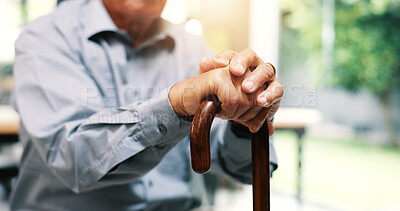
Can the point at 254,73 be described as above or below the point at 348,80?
above

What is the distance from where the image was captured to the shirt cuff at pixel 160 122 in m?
0.41

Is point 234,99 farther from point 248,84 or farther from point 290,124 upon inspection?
point 290,124

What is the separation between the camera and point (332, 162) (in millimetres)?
3559

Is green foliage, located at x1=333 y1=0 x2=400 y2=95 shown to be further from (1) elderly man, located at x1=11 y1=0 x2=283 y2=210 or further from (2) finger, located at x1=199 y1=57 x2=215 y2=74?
(2) finger, located at x1=199 y1=57 x2=215 y2=74

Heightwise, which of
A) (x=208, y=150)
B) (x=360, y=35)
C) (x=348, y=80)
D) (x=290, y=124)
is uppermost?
(x=360, y=35)

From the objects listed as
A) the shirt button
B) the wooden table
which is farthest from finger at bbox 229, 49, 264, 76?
the wooden table

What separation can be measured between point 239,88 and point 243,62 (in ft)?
0.11

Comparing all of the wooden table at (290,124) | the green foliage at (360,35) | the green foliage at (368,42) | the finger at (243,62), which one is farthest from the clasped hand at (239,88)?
the green foliage at (368,42)

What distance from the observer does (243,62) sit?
14.6 inches

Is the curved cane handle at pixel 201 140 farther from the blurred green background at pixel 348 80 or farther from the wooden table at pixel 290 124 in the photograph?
the blurred green background at pixel 348 80

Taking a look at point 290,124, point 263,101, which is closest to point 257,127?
point 263,101

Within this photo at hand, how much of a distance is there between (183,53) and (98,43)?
174 mm

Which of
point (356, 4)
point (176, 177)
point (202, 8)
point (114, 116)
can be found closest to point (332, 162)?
point (356, 4)

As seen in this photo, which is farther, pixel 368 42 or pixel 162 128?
pixel 368 42
